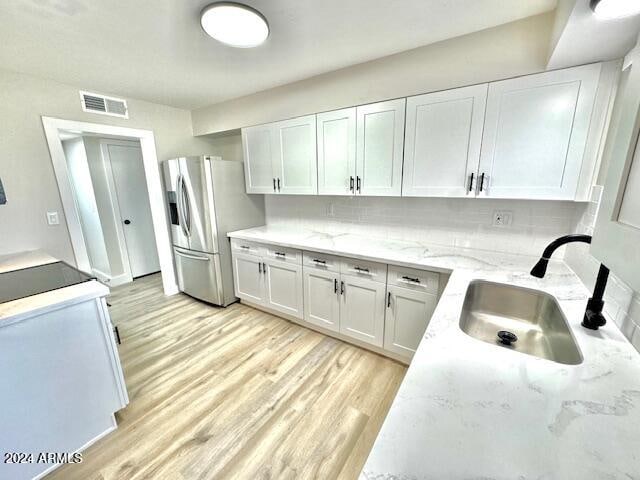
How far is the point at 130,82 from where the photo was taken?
7.81 ft

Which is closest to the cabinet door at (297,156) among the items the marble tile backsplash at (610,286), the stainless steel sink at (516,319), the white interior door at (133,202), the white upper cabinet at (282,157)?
the white upper cabinet at (282,157)

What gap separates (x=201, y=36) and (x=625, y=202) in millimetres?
2186

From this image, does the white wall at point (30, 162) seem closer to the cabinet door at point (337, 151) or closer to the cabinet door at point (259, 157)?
the cabinet door at point (259, 157)

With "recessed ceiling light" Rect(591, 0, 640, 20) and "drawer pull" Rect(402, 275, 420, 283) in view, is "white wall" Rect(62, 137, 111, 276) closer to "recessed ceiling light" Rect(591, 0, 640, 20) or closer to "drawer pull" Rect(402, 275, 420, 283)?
"drawer pull" Rect(402, 275, 420, 283)

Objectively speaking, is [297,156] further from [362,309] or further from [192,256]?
[192,256]

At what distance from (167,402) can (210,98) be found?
2.90 m

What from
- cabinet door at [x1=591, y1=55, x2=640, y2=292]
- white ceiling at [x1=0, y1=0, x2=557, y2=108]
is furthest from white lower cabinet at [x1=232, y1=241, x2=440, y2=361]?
white ceiling at [x1=0, y1=0, x2=557, y2=108]

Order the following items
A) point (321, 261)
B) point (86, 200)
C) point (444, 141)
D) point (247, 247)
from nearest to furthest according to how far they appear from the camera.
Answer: point (444, 141) < point (321, 261) < point (247, 247) < point (86, 200)

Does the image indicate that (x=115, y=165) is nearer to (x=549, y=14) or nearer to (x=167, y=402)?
(x=167, y=402)

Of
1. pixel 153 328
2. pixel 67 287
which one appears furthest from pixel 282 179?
pixel 153 328

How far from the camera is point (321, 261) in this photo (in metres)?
2.29

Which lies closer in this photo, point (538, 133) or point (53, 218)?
point (538, 133)

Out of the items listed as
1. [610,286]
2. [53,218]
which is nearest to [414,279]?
[610,286]

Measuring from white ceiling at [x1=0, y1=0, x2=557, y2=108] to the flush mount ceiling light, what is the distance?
0.05 metres
